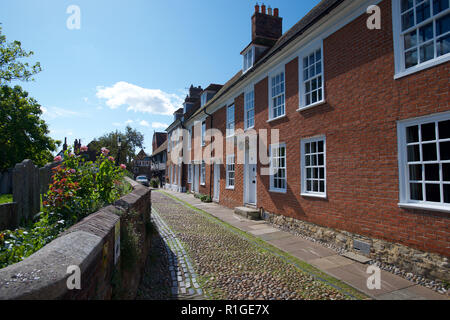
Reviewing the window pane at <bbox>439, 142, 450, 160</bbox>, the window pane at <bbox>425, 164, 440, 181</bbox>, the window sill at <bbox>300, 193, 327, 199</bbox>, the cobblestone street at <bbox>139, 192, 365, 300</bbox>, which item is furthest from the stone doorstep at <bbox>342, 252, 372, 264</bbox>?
the window pane at <bbox>439, 142, 450, 160</bbox>

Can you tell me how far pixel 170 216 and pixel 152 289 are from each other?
689cm

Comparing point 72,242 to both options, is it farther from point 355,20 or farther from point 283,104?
point 283,104

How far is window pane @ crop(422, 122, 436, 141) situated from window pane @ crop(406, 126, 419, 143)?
0.13 metres

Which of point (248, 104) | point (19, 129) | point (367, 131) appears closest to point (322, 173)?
point (367, 131)

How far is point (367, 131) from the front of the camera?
6109mm

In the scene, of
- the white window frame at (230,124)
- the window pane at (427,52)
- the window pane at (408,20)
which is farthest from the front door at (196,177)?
the window pane at (427,52)

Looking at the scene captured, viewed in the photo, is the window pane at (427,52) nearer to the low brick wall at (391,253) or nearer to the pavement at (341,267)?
the low brick wall at (391,253)

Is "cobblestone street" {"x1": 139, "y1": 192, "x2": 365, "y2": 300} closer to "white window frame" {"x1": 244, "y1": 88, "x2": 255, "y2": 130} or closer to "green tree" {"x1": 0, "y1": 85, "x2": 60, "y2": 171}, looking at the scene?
"white window frame" {"x1": 244, "y1": 88, "x2": 255, "y2": 130}

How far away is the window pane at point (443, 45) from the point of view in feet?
15.8
